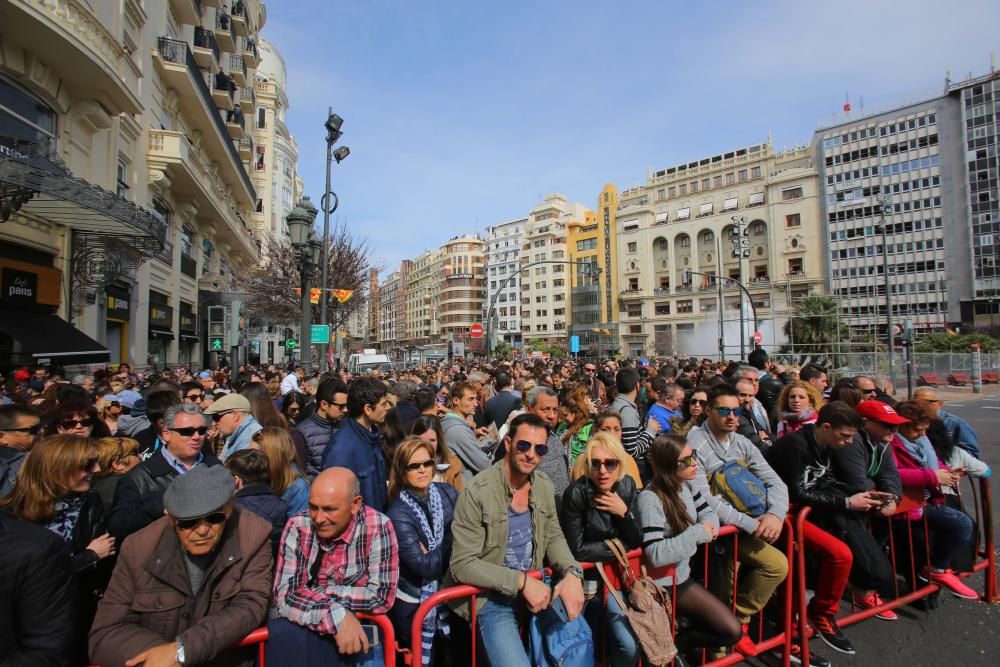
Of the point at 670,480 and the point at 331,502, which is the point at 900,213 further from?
the point at 331,502

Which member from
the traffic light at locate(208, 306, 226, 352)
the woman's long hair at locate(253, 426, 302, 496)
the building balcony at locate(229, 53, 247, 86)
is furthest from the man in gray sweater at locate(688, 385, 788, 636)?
the building balcony at locate(229, 53, 247, 86)

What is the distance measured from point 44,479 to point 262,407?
8.30ft

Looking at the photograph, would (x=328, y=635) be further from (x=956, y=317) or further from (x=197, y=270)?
(x=956, y=317)

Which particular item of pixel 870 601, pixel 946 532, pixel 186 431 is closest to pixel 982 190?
pixel 946 532

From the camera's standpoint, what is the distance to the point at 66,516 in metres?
2.47

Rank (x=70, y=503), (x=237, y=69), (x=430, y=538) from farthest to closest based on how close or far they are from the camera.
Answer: (x=237, y=69), (x=430, y=538), (x=70, y=503)

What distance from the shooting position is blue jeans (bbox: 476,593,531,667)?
2496 mm

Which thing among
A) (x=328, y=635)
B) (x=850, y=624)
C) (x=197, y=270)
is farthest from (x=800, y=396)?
(x=197, y=270)

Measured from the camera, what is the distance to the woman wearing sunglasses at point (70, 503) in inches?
93.5

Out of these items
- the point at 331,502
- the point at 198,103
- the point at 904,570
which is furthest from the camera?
the point at 198,103

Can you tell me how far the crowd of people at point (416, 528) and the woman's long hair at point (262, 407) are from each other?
0.18 ft

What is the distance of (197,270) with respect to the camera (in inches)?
896

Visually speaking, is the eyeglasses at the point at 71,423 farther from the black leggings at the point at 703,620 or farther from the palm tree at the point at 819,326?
the palm tree at the point at 819,326

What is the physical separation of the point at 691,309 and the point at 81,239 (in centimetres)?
6754
